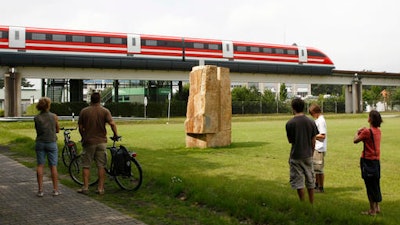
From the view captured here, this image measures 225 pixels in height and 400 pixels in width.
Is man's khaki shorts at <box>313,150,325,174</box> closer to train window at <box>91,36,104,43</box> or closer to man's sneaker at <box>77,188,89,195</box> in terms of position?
man's sneaker at <box>77,188,89,195</box>

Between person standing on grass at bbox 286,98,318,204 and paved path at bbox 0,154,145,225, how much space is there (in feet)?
7.90

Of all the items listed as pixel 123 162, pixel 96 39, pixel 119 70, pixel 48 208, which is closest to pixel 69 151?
pixel 123 162

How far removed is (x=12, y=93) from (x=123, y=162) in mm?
38298

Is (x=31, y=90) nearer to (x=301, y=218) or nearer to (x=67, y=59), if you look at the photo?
(x=67, y=59)

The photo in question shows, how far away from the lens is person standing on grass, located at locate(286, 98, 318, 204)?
21.9 ft

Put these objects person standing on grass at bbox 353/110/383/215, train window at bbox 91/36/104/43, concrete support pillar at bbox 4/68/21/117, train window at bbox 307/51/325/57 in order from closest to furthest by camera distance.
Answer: person standing on grass at bbox 353/110/383/215 → train window at bbox 91/36/104/43 → concrete support pillar at bbox 4/68/21/117 → train window at bbox 307/51/325/57

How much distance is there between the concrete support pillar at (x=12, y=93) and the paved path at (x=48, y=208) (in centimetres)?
3565

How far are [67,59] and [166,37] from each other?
9.64 meters

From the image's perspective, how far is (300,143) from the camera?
6.67m

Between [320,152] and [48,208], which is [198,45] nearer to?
[320,152]

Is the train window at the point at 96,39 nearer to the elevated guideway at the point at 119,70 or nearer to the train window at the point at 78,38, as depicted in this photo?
the train window at the point at 78,38

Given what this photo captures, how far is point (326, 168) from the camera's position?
11.5 meters

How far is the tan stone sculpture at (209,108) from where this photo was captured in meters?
16.3

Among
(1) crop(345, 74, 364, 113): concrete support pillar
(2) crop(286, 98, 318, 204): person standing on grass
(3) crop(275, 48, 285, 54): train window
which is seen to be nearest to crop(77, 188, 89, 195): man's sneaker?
(2) crop(286, 98, 318, 204): person standing on grass
